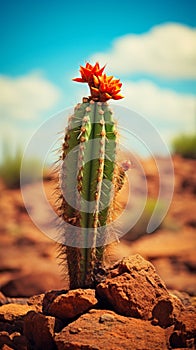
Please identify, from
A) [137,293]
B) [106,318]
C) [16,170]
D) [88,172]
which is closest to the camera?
[106,318]

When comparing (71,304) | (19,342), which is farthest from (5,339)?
(71,304)

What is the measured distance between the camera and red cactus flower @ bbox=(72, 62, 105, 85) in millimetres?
3303

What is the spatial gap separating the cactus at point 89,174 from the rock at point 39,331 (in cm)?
39

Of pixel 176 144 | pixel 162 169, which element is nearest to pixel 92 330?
pixel 162 169

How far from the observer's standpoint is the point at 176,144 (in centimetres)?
1778

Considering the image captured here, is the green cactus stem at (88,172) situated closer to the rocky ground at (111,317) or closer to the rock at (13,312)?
the rocky ground at (111,317)

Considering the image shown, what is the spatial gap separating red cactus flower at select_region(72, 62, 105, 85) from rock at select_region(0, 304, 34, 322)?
152cm

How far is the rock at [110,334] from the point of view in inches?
106

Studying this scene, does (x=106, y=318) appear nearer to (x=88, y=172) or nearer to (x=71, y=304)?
(x=71, y=304)

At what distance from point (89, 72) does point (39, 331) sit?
152 centimetres

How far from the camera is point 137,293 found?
3.07m

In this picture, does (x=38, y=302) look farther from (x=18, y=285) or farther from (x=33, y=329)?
(x=18, y=285)

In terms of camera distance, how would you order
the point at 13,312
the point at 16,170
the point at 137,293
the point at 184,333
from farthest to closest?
the point at 16,170, the point at 13,312, the point at 137,293, the point at 184,333

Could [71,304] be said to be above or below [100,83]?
below
